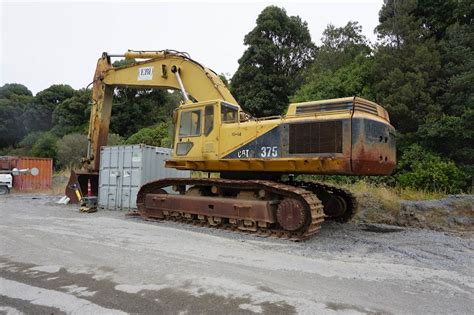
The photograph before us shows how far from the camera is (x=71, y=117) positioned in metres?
35.8

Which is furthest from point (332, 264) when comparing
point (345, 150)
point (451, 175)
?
point (451, 175)

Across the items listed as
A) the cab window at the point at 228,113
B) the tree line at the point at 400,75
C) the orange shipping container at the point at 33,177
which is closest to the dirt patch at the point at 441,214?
the tree line at the point at 400,75

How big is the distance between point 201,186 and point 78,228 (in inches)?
126

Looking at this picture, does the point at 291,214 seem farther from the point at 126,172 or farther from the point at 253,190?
the point at 126,172

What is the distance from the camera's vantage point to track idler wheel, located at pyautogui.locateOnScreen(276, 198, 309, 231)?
772 cm

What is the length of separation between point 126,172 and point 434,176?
12269 mm

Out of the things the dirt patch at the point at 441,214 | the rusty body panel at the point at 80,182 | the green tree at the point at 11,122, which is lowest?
the dirt patch at the point at 441,214

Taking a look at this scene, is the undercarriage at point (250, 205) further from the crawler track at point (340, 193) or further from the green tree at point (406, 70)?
the green tree at point (406, 70)

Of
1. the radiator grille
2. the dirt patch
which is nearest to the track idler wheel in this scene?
the radiator grille

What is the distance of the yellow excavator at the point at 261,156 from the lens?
7531mm

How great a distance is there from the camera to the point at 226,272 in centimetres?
523

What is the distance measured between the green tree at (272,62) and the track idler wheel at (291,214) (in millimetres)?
17927

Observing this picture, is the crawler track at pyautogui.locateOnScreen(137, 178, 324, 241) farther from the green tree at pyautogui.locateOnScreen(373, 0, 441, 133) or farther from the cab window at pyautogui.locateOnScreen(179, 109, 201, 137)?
the green tree at pyautogui.locateOnScreen(373, 0, 441, 133)

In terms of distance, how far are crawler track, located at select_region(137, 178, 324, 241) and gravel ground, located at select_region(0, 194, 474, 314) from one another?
1.20 ft
